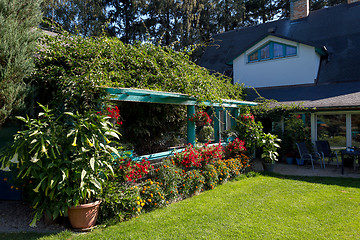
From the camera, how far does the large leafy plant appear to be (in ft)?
11.9

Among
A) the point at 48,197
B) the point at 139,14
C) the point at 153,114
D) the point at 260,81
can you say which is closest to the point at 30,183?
the point at 48,197

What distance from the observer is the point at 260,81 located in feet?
42.0

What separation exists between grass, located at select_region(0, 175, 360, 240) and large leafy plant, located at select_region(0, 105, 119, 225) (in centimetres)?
54

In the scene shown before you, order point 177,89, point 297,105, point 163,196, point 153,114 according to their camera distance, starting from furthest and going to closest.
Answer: point 297,105
point 153,114
point 177,89
point 163,196

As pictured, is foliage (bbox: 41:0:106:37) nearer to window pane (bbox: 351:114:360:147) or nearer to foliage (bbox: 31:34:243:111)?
foliage (bbox: 31:34:243:111)

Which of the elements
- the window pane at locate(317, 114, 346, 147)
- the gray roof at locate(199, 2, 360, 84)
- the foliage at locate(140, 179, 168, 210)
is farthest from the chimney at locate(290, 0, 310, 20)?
the foliage at locate(140, 179, 168, 210)

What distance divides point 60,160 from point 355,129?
9878 millimetres

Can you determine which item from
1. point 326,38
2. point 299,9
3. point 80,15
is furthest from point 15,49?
point 80,15

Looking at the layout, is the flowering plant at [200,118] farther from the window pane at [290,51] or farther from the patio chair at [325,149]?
the window pane at [290,51]

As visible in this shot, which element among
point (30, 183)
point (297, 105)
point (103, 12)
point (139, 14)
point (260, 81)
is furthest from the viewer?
point (139, 14)

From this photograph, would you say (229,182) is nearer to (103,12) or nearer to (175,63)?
(175,63)

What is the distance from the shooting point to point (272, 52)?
12.5 meters

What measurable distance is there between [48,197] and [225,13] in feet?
68.4

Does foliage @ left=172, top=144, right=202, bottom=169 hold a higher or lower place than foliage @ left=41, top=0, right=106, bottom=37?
lower
